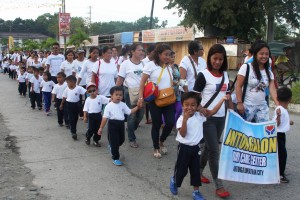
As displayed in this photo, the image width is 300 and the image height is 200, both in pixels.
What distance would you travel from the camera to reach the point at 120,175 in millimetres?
5414

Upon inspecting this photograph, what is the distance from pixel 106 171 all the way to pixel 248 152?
6.91 ft

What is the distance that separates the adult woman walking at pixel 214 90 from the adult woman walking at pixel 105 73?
3.22m

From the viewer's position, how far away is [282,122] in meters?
4.98

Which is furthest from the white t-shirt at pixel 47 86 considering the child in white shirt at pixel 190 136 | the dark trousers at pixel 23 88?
the child in white shirt at pixel 190 136

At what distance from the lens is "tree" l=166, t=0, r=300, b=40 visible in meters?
23.6

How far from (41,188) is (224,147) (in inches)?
93.2

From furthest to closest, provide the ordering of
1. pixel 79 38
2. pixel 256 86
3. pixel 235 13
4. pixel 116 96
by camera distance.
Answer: pixel 79 38, pixel 235 13, pixel 116 96, pixel 256 86

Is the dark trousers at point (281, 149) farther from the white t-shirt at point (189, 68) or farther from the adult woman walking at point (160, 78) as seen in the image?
the white t-shirt at point (189, 68)

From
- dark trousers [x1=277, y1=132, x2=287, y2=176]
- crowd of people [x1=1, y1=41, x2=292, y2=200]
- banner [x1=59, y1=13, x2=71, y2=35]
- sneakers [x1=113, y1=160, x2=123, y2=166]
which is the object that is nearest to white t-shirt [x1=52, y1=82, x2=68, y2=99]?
crowd of people [x1=1, y1=41, x2=292, y2=200]

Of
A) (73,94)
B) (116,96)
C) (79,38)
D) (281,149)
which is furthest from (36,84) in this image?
(79,38)

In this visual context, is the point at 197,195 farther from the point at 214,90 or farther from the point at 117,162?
the point at 117,162

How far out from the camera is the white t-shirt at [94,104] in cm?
698

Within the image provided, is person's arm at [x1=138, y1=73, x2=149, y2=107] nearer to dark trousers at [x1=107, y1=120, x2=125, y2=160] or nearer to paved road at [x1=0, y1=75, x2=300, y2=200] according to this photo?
dark trousers at [x1=107, y1=120, x2=125, y2=160]

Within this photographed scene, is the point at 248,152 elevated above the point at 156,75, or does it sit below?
below
